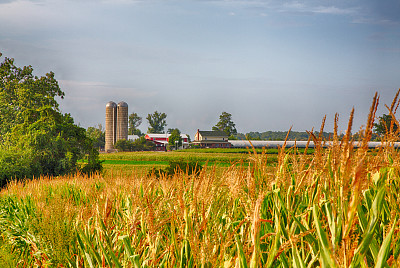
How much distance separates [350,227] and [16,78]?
34.1 meters

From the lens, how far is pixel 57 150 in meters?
18.7

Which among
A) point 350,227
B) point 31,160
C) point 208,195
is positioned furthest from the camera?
point 31,160

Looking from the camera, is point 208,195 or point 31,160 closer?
point 208,195

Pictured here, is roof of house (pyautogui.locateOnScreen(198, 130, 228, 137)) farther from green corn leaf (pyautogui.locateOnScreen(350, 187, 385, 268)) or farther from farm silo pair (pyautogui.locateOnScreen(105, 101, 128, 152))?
green corn leaf (pyautogui.locateOnScreen(350, 187, 385, 268))

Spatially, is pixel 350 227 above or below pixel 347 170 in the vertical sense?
below

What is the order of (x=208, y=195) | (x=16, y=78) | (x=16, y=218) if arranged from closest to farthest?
(x=208, y=195), (x=16, y=218), (x=16, y=78)

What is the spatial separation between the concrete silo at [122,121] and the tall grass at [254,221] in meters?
84.9

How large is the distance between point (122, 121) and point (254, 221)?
9438cm

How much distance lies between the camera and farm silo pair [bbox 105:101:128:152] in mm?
91625

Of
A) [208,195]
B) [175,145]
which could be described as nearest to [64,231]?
[208,195]

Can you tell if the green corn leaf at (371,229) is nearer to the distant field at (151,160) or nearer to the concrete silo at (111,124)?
the distant field at (151,160)

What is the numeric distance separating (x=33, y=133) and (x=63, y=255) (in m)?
15.5

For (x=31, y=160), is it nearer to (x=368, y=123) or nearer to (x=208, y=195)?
(x=208, y=195)

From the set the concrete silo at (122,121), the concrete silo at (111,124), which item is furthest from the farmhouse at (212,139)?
the concrete silo at (111,124)
